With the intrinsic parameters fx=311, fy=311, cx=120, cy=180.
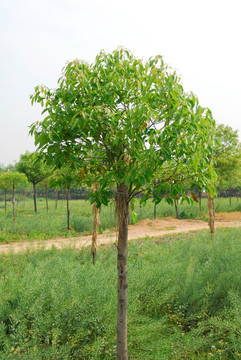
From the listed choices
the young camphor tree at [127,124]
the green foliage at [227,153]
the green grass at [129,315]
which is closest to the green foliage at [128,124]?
the young camphor tree at [127,124]

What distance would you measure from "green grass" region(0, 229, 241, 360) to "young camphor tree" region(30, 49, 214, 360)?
5.23ft

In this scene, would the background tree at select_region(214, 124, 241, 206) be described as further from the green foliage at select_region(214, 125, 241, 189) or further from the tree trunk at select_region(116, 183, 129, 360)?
the tree trunk at select_region(116, 183, 129, 360)

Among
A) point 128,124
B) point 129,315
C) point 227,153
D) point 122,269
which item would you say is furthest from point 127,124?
point 227,153

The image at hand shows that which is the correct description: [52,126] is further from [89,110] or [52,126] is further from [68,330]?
[68,330]

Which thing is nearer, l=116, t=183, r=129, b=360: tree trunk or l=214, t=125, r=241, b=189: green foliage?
l=116, t=183, r=129, b=360: tree trunk

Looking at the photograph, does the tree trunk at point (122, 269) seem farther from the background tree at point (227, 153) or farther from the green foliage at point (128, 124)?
the background tree at point (227, 153)

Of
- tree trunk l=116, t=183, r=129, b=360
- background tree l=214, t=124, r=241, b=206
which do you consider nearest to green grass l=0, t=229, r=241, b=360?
tree trunk l=116, t=183, r=129, b=360

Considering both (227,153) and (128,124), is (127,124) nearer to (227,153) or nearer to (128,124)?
(128,124)

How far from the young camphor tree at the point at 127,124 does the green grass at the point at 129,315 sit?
5.23 feet

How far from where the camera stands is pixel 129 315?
4137mm

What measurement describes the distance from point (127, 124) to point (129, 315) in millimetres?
2742

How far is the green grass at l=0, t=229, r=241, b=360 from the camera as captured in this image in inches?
140

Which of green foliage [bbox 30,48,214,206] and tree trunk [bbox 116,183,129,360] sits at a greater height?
green foliage [bbox 30,48,214,206]

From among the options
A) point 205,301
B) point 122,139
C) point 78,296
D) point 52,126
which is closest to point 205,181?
point 122,139
